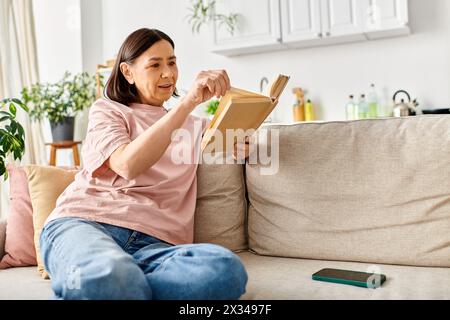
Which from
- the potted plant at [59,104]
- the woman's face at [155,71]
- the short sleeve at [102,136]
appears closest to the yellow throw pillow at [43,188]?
the short sleeve at [102,136]

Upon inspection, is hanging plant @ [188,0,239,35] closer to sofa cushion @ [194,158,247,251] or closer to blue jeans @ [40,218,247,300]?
sofa cushion @ [194,158,247,251]

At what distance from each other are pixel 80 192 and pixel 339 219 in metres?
0.83

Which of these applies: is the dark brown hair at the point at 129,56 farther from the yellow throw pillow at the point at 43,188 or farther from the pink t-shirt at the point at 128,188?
the yellow throw pillow at the point at 43,188

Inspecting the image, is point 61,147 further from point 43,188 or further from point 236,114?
point 236,114

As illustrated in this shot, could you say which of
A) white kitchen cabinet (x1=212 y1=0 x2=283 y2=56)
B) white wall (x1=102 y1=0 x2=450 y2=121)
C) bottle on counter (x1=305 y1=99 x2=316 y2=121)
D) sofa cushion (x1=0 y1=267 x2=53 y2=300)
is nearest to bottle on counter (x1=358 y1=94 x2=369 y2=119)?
white wall (x1=102 y1=0 x2=450 y2=121)

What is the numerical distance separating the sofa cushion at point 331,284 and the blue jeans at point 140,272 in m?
0.20

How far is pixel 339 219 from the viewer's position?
5.49 ft

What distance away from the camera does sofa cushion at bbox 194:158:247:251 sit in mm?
1836

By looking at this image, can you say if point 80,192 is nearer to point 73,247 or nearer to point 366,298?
point 73,247

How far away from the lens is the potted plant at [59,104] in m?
4.05

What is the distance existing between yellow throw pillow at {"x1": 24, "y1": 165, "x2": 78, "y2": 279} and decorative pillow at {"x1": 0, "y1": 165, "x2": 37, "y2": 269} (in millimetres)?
49

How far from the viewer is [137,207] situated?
5.11 feet

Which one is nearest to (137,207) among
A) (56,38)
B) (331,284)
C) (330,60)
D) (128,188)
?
(128,188)

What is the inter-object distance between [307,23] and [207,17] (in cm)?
97
